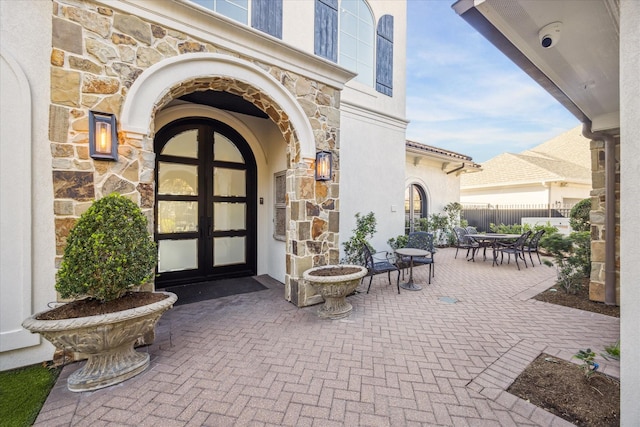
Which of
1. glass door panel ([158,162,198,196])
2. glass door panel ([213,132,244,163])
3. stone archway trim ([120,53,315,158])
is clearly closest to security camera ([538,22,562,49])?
stone archway trim ([120,53,315,158])

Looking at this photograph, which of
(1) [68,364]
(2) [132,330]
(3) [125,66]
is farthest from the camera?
(3) [125,66]

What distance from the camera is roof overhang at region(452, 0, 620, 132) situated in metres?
2.24

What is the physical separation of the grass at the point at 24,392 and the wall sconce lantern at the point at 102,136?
228 centimetres

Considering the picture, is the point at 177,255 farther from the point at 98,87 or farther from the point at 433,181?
the point at 433,181

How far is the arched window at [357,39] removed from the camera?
6.37m

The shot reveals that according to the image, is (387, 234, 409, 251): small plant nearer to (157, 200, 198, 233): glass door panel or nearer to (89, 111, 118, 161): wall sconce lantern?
(157, 200, 198, 233): glass door panel

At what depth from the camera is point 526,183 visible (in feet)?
48.0

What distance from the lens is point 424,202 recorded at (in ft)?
34.9

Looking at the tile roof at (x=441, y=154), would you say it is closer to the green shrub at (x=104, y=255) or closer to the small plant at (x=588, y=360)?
the small plant at (x=588, y=360)

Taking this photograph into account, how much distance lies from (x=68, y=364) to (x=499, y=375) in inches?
178

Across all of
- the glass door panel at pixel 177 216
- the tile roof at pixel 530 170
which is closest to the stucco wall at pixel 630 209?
the glass door panel at pixel 177 216

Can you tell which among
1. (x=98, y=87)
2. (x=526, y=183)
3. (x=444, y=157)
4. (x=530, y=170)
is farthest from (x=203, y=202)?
(x=530, y=170)

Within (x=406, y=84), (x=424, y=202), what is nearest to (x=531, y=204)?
(x=424, y=202)

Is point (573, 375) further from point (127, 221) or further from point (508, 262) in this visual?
point (508, 262)
